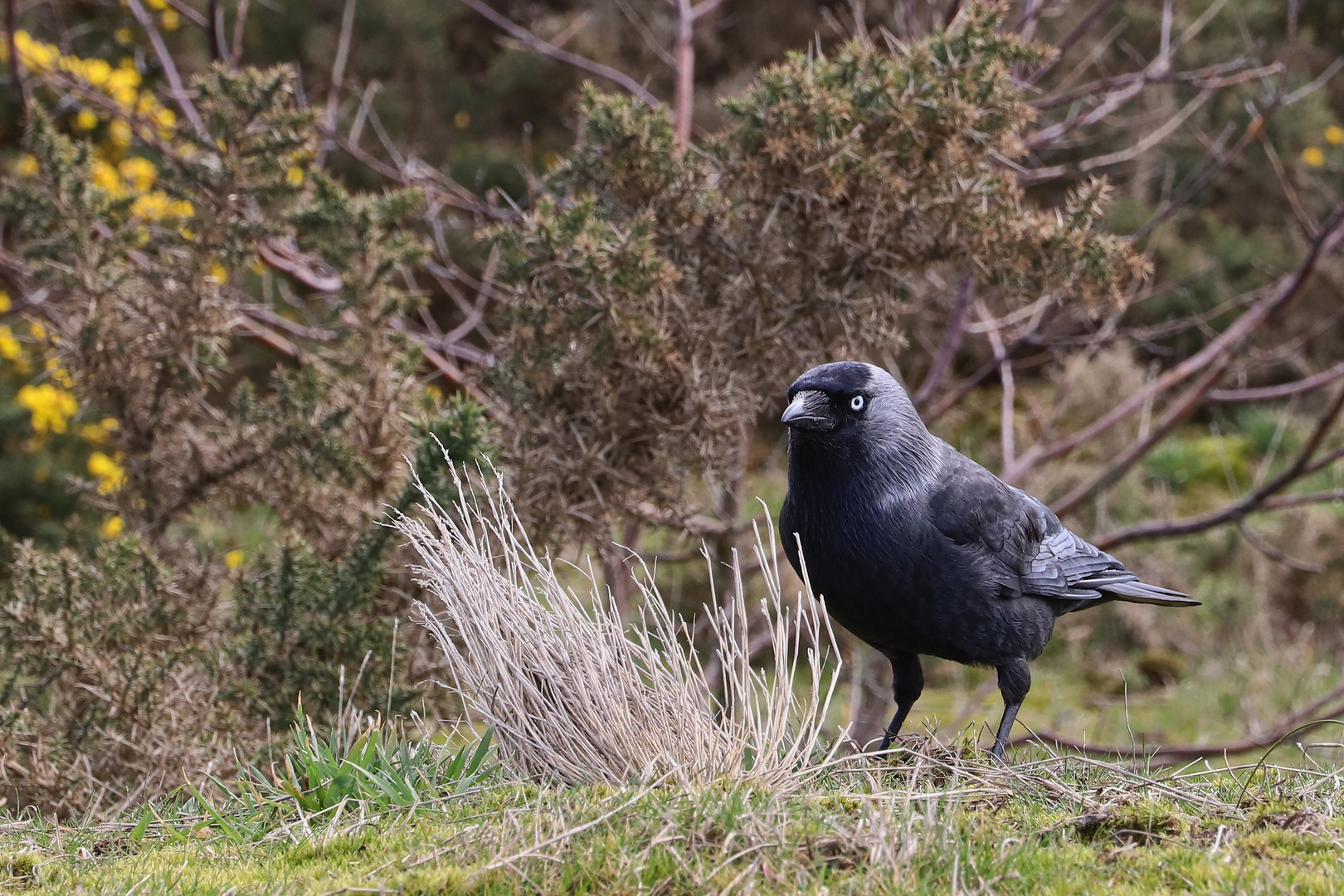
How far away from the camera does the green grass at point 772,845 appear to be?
235 cm

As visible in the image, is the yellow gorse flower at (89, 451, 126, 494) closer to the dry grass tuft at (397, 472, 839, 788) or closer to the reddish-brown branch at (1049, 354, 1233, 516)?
the dry grass tuft at (397, 472, 839, 788)

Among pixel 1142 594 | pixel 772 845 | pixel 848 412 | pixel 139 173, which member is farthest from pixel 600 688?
pixel 139 173

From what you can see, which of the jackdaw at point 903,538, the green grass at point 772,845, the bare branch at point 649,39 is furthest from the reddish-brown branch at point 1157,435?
the bare branch at point 649,39

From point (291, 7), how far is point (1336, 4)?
9.99 metres

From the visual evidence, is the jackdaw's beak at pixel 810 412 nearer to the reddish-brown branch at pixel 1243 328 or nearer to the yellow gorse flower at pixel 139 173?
the reddish-brown branch at pixel 1243 328

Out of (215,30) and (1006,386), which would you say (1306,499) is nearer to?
(1006,386)

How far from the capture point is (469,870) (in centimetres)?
239

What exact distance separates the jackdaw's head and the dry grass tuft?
1.55 feet

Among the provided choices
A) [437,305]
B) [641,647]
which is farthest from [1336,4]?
[641,647]

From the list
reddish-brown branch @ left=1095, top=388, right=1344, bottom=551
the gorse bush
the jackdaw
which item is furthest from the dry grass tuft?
reddish-brown branch @ left=1095, top=388, right=1344, bottom=551

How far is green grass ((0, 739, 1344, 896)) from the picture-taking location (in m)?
2.35

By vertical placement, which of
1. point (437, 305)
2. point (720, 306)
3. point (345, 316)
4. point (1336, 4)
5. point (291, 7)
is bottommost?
point (437, 305)

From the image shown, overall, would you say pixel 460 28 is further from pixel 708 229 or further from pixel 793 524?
pixel 793 524

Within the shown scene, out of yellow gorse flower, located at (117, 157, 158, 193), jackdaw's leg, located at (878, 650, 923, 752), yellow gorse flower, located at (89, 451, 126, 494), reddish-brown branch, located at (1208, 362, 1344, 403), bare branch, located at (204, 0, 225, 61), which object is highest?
bare branch, located at (204, 0, 225, 61)
